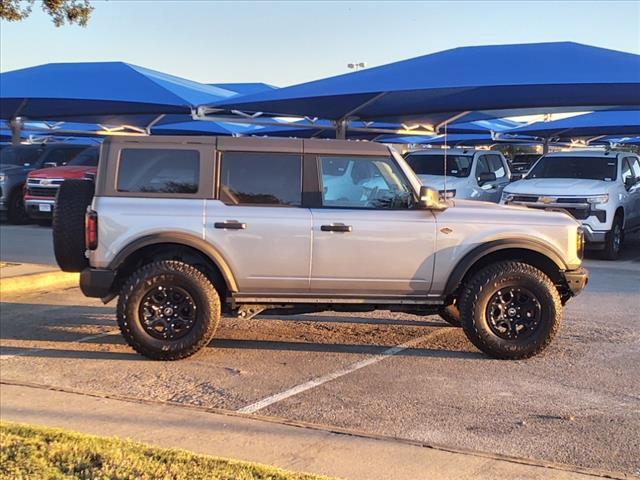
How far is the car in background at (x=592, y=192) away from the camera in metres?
11.9

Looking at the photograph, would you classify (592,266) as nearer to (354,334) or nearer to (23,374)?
(354,334)

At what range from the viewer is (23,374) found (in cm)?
554

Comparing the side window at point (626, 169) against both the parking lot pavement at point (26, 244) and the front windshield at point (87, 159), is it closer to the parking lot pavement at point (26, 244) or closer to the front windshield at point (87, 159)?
the parking lot pavement at point (26, 244)

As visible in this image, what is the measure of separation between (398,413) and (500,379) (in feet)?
3.88

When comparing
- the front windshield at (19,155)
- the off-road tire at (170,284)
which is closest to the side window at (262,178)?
the off-road tire at (170,284)

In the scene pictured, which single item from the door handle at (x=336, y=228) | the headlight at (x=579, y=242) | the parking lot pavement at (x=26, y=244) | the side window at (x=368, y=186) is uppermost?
the side window at (x=368, y=186)

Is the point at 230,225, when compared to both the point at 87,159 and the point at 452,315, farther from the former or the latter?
the point at 87,159

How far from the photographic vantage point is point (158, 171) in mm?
5980

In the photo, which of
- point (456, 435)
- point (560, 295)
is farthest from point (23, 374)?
point (560, 295)

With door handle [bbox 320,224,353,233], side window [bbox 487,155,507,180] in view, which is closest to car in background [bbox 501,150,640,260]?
side window [bbox 487,155,507,180]

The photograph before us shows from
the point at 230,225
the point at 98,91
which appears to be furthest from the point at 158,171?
the point at 98,91

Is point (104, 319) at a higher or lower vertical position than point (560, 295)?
lower

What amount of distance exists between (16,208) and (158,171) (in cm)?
1201

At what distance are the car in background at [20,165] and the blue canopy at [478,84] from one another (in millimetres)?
5356
